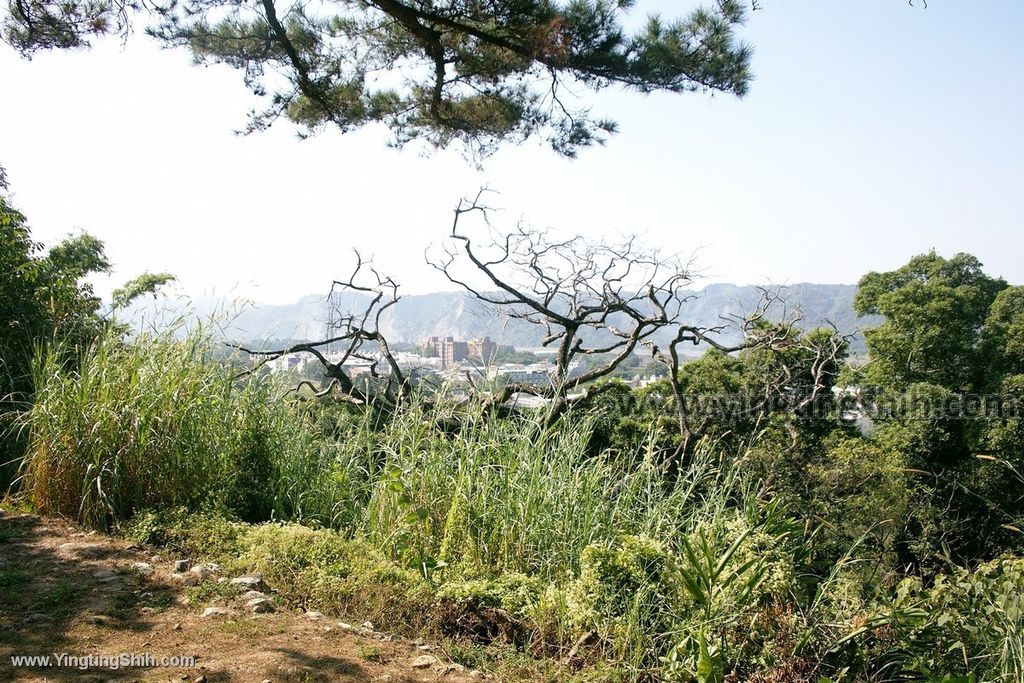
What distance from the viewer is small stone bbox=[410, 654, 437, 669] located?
2.39m

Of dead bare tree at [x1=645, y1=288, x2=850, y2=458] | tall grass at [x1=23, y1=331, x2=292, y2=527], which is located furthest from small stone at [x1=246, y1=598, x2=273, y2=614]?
dead bare tree at [x1=645, y1=288, x2=850, y2=458]

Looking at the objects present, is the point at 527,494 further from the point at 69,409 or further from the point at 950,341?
the point at 950,341

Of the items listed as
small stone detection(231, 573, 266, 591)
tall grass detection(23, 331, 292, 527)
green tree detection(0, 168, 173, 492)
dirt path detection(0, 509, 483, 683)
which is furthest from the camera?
green tree detection(0, 168, 173, 492)

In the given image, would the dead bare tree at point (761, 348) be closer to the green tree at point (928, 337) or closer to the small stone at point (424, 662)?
the small stone at point (424, 662)

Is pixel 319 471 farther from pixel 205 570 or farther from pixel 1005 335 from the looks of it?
pixel 1005 335

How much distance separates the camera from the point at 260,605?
8.89ft

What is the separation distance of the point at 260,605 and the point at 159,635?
1.14 feet

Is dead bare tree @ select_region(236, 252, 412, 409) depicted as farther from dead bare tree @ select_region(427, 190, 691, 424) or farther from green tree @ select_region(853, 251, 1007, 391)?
green tree @ select_region(853, 251, 1007, 391)

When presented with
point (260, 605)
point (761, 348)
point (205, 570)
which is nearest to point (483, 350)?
point (205, 570)

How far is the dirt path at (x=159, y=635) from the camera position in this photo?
2217mm

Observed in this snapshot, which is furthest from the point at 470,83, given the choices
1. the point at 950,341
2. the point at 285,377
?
the point at 950,341

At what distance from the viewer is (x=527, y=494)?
10.6 ft

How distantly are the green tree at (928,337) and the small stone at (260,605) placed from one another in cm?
1377

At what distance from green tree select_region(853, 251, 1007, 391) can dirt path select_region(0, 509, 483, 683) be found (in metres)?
13.8
